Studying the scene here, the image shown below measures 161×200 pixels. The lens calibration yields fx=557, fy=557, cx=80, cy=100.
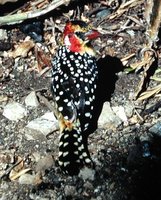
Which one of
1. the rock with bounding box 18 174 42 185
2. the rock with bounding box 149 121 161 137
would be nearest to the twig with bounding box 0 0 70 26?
the rock with bounding box 149 121 161 137

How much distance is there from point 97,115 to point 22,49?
4.04 ft

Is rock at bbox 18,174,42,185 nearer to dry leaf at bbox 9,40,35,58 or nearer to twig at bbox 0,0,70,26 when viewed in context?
dry leaf at bbox 9,40,35,58

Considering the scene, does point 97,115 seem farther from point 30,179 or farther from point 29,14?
point 29,14

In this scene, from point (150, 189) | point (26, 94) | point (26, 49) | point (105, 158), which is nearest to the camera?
point (150, 189)

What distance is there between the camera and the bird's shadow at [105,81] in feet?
15.2

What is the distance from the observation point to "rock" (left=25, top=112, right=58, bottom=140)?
451 cm

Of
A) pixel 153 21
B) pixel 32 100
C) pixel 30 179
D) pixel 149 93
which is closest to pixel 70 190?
pixel 30 179

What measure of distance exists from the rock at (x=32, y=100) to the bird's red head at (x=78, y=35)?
630 mm

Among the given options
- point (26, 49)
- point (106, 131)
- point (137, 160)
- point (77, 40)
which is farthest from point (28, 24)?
point (137, 160)

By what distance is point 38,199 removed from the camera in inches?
159

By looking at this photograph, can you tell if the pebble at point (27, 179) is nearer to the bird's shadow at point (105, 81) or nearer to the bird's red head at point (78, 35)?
the bird's shadow at point (105, 81)

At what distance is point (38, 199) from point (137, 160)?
0.80 meters

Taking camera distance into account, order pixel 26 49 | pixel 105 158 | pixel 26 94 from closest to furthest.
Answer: pixel 105 158
pixel 26 94
pixel 26 49

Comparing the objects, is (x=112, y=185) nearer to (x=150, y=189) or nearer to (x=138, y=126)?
(x=150, y=189)
